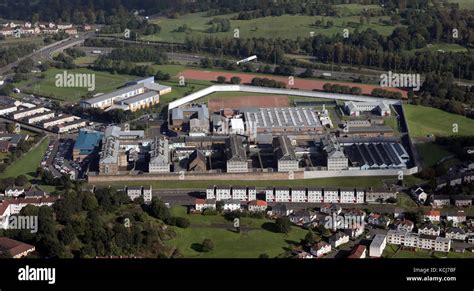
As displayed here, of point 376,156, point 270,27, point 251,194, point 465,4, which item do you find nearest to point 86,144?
point 251,194

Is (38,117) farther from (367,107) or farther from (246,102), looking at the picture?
(367,107)

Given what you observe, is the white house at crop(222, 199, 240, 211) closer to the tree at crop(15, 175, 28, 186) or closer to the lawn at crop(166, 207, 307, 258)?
the lawn at crop(166, 207, 307, 258)

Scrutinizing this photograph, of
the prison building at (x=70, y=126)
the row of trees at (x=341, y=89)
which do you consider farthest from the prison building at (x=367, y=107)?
the prison building at (x=70, y=126)

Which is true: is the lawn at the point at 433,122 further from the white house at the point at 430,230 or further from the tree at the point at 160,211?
the tree at the point at 160,211

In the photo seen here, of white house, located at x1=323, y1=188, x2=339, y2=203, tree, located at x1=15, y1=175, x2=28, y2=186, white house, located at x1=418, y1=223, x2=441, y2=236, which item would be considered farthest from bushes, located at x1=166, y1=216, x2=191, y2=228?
white house, located at x1=418, y1=223, x2=441, y2=236

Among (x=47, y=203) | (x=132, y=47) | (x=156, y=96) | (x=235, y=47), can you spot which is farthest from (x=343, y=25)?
(x=47, y=203)

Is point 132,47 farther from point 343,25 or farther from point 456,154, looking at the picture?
point 456,154
